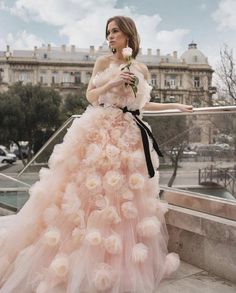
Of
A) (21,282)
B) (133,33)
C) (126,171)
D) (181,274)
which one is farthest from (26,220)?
(133,33)

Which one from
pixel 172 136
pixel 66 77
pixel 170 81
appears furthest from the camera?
pixel 170 81

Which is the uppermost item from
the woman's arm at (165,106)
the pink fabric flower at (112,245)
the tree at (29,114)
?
the tree at (29,114)

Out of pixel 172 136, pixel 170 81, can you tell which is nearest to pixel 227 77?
pixel 172 136

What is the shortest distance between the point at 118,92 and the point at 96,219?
2.72 feet

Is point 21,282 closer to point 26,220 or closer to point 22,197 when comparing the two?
point 26,220

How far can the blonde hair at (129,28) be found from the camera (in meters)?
2.53

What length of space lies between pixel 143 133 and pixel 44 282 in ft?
3.58

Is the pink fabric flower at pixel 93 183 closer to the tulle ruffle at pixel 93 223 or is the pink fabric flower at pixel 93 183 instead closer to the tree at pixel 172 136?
the tulle ruffle at pixel 93 223

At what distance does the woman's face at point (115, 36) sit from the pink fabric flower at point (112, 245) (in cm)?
125

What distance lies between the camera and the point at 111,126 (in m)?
2.48

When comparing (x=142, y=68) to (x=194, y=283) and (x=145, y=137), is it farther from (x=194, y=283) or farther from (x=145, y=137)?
(x=194, y=283)

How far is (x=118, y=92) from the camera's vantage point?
2.51 metres

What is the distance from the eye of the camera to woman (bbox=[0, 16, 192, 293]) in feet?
7.25

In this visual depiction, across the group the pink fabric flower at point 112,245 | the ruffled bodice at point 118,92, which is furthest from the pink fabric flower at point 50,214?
the ruffled bodice at point 118,92
